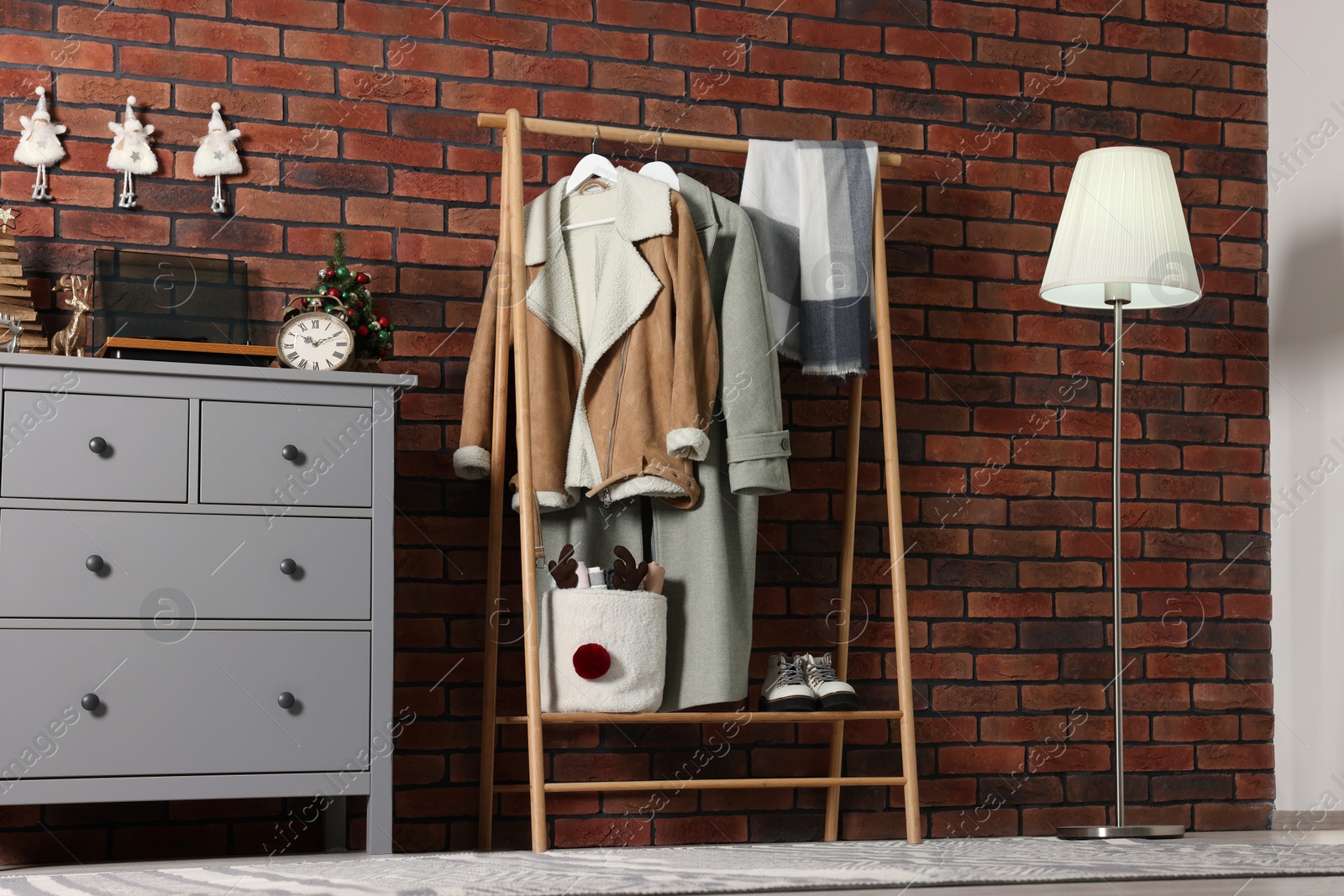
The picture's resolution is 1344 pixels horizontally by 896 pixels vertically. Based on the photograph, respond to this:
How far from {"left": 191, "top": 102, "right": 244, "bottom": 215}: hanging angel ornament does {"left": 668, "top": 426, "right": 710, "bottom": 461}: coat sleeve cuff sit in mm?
1028

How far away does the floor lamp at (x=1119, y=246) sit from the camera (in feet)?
8.41

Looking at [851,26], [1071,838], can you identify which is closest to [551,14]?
[851,26]

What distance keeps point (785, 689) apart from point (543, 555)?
532 mm

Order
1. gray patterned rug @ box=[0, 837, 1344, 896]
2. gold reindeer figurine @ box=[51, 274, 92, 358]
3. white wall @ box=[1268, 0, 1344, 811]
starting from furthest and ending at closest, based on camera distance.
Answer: white wall @ box=[1268, 0, 1344, 811] → gold reindeer figurine @ box=[51, 274, 92, 358] → gray patterned rug @ box=[0, 837, 1344, 896]

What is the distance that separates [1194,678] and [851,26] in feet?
5.65

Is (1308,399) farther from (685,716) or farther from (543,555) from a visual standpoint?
(543,555)

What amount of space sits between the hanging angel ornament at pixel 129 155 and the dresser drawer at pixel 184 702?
3.13ft

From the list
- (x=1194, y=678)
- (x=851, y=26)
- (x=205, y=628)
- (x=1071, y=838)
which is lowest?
(x=1071, y=838)

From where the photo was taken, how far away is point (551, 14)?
110 inches

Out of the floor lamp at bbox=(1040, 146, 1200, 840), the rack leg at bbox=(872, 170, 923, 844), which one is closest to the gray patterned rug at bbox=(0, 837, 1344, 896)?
the rack leg at bbox=(872, 170, 923, 844)

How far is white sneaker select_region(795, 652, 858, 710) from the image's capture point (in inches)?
96.8

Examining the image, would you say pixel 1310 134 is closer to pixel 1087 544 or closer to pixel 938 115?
pixel 938 115

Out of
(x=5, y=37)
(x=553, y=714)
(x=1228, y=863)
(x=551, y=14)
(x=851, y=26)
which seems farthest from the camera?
(x=851, y=26)

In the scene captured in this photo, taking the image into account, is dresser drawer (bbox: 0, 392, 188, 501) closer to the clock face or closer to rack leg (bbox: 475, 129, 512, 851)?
the clock face
